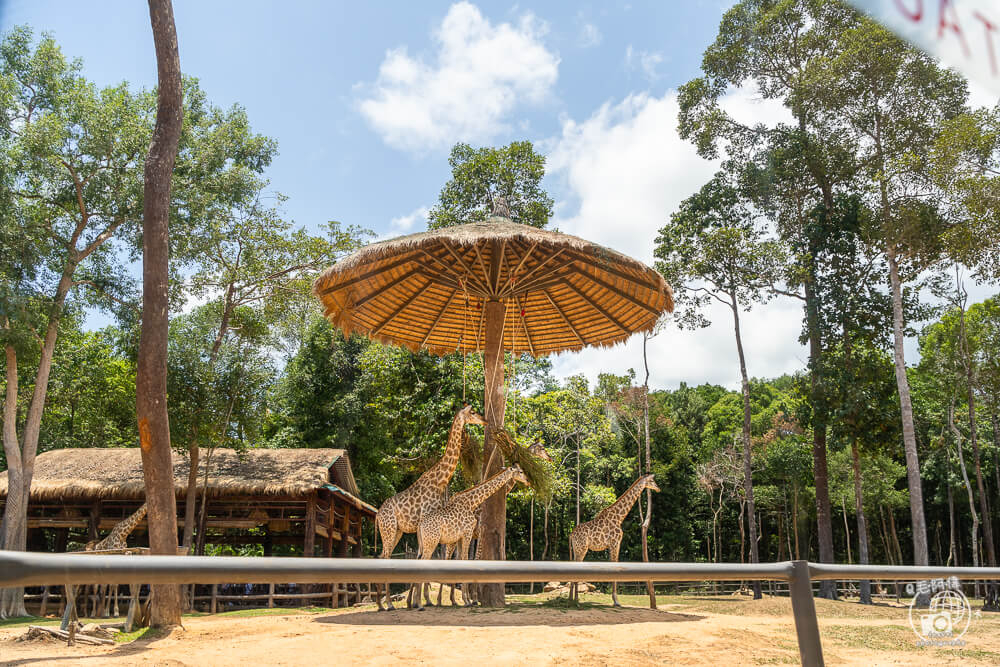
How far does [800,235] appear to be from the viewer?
18484mm

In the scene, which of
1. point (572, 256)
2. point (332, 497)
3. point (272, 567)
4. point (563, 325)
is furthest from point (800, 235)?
point (272, 567)

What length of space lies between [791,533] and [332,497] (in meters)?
24.2

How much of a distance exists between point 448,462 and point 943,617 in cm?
677

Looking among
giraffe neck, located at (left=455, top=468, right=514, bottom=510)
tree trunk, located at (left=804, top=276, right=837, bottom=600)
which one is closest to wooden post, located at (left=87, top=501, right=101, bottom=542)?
giraffe neck, located at (left=455, top=468, right=514, bottom=510)

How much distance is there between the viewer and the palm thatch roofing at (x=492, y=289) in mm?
8609

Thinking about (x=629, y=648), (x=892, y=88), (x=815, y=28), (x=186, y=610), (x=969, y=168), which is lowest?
(x=186, y=610)

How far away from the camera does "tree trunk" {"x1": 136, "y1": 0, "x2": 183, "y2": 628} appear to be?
7.85 meters

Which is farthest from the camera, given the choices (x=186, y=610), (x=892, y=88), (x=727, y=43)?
(x=727, y=43)

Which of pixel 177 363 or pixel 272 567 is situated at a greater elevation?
pixel 177 363

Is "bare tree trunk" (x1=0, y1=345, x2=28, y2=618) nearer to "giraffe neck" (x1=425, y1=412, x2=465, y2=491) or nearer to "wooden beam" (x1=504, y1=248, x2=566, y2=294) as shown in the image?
"giraffe neck" (x1=425, y1=412, x2=465, y2=491)

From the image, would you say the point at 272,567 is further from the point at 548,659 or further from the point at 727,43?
the point at 727,43

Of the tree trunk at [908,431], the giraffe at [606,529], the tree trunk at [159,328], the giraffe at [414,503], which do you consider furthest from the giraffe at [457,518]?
the tree trunk at [908,431]

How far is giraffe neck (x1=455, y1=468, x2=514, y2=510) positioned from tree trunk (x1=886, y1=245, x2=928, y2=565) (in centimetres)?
1075
